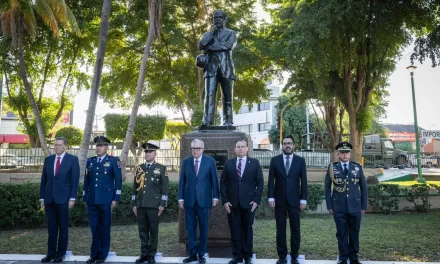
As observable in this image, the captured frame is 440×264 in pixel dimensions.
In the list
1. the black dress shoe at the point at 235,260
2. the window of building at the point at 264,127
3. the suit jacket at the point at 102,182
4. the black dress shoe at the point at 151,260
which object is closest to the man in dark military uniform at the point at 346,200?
the black dress shoe at the point at 235,260

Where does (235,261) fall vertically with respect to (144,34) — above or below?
below

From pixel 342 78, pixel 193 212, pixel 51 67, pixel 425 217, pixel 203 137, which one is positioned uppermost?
pixel 51 67

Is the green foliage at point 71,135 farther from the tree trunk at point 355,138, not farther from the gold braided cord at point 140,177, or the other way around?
the gold braided cord at point 140,177

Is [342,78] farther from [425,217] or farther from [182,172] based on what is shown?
[182,172]

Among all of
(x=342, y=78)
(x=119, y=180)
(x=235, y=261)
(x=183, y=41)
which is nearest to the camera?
(x=235, y=261)

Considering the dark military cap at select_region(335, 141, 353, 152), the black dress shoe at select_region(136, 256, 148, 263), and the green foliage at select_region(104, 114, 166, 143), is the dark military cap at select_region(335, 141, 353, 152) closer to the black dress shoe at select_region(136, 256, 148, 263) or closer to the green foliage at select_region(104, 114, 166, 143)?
the black dress shoe at select_region(136, 256, 148, 263)

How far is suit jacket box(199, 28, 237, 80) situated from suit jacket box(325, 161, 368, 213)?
9.26ft

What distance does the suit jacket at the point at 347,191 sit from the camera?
5.77 m

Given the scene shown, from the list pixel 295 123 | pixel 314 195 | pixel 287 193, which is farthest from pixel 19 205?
pixel 295 123

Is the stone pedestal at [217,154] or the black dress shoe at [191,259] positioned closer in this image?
the black dress shoe at [191,259]

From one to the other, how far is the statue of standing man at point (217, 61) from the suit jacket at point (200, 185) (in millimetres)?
1669

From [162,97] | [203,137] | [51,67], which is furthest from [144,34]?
[203,137]

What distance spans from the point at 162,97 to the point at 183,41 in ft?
15.6

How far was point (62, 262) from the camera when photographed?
19.1 ft
